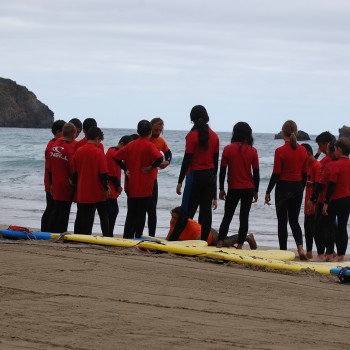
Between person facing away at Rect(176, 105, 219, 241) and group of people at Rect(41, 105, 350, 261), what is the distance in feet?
0.04

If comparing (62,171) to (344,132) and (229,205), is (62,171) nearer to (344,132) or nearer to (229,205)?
(229,205)

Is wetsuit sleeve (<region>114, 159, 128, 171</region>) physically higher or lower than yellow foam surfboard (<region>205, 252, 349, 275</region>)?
higher

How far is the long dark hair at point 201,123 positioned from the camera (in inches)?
408

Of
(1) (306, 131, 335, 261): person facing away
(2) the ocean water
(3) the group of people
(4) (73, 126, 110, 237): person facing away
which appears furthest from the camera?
(2) the ocean water

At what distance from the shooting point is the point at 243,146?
34.6 ft

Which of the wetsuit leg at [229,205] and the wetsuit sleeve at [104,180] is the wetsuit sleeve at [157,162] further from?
the wetsuit leg at [229,205]

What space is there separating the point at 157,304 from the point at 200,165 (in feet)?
14.6

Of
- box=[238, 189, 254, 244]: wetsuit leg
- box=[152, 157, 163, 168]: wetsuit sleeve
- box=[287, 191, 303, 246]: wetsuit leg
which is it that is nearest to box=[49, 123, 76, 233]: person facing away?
box=[152, 157, 163, 168]: wetsuit sleeve

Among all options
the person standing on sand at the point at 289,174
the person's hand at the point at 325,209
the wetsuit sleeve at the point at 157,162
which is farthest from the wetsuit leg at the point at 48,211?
the person's hand at the point at 325,209

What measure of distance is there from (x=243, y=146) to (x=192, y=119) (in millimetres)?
722

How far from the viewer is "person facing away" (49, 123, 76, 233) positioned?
10633 millimetres

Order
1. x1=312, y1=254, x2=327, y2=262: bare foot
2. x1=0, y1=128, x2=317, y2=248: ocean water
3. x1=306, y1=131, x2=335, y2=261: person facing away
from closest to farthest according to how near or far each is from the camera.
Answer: x1=306, y1=131, x2=335, y2=261: person facing away < x1=312, y1=254, x2=327, y2=262: bare foot < x1=0, y1=128, x2=317, y2=248: ocean water

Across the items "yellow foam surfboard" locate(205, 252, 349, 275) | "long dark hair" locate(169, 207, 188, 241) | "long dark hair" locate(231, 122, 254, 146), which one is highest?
"long dark hair" locate(231, 122, 254, 146)

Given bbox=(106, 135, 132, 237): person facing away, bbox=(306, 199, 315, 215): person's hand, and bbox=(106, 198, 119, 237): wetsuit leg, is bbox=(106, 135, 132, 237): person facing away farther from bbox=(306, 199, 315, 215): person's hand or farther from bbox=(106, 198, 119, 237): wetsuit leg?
bbox=(306, 199, 315, 215): person's hand
